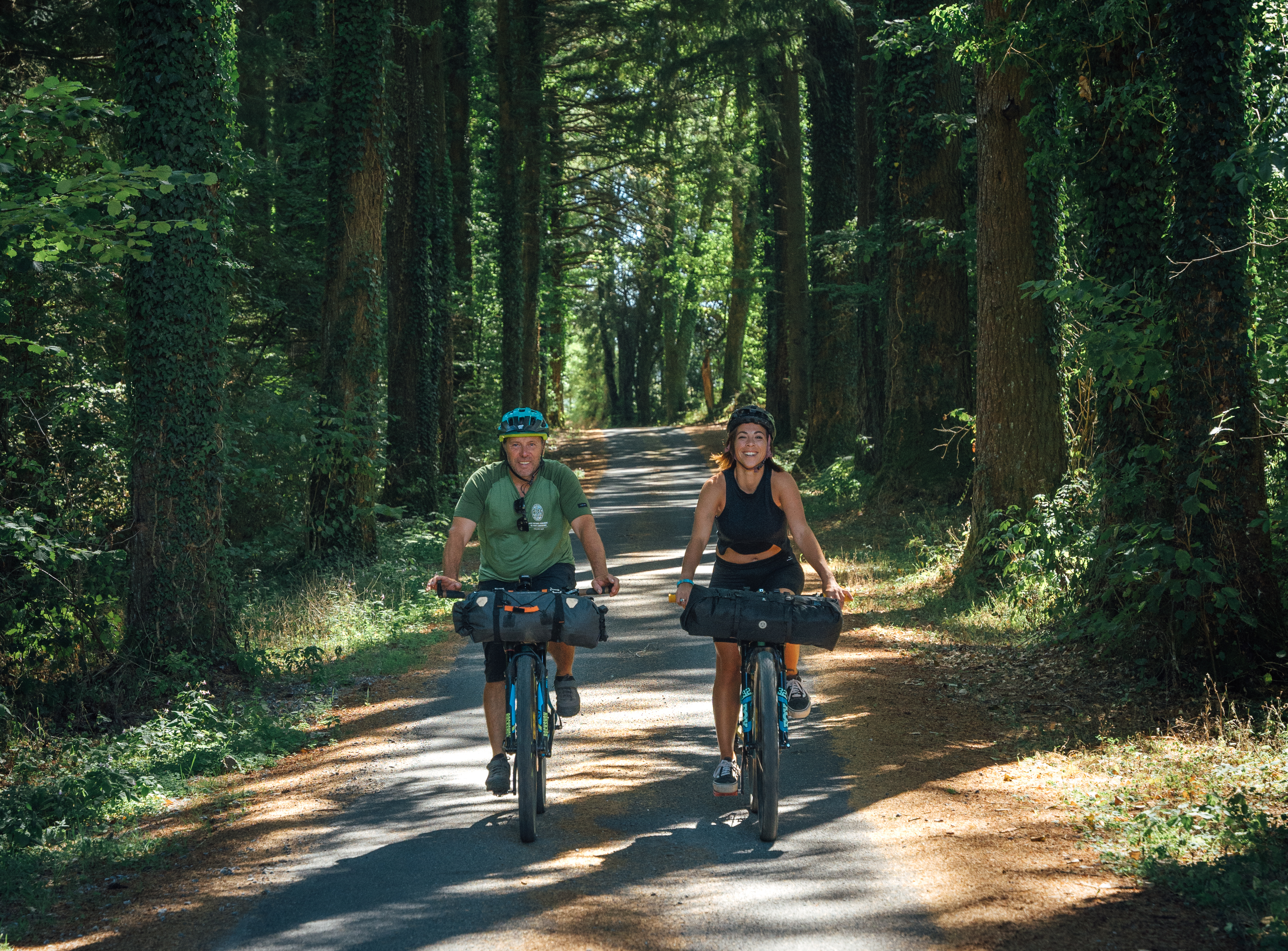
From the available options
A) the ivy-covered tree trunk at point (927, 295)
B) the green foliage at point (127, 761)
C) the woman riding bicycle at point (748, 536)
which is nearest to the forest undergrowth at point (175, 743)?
the green foliage at point (127, 761)

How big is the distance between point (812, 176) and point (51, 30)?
17347 millimetres

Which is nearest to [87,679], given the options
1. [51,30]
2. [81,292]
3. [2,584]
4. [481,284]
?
[2,584]

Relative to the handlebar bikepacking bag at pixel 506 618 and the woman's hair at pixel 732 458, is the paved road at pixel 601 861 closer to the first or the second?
the handlebar bikepacking bag at pixel 506 618

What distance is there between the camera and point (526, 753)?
5734 millimetres

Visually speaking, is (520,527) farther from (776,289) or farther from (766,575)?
(776,289)

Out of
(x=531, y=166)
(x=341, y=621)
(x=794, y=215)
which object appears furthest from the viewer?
(x=794, y=215)

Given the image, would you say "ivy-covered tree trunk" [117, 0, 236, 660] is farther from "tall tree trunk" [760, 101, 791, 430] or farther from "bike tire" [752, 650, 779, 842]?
"tall tree trunk" [760, 101, 791, 430]

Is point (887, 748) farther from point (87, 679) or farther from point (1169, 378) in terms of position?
point (87, 679)

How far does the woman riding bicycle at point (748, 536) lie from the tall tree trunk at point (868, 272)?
51.9 feet

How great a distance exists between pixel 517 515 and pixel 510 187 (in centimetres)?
2304

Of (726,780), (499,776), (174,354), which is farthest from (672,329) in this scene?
(499,776)

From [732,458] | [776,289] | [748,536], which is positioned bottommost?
[748,536]

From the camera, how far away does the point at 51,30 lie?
15.1 metres

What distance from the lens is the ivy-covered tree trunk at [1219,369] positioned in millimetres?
7578
